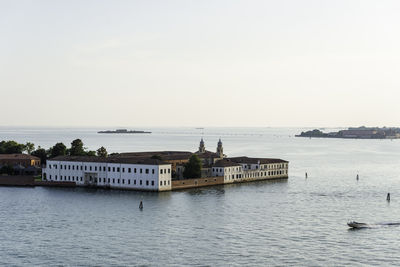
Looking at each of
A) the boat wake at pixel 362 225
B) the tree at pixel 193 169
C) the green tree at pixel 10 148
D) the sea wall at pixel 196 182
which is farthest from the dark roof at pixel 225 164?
the green tree at pixel 10 148

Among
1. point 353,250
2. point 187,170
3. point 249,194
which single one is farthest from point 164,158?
point 353,250

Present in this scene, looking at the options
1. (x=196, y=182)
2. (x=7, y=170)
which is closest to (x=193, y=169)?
(x=196, y=182)

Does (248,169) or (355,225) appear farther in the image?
(248,169)

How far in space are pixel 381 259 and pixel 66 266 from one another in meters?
19.7

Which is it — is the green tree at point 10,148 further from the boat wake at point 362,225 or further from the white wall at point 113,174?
the boat wake at point 362,225

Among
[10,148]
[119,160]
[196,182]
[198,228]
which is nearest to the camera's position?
[198,228]

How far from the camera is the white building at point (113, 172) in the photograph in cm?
7281

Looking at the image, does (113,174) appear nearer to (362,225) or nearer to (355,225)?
(355,225)

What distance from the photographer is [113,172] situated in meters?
76.2

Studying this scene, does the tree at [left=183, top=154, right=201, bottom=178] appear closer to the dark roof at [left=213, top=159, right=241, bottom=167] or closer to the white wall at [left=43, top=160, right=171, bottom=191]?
the dark roof at [left=213, top=159, right=241, bottom=167]

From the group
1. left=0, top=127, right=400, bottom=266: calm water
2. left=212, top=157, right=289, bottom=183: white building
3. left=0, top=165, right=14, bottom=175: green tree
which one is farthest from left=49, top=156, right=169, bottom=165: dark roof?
left=212, top=157, right=289, bottom=183: white building

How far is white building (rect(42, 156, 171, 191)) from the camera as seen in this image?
2867 inches

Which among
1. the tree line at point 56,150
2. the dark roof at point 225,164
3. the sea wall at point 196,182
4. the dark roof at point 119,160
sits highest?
the tree line at point 56,150

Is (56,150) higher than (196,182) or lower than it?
higher
